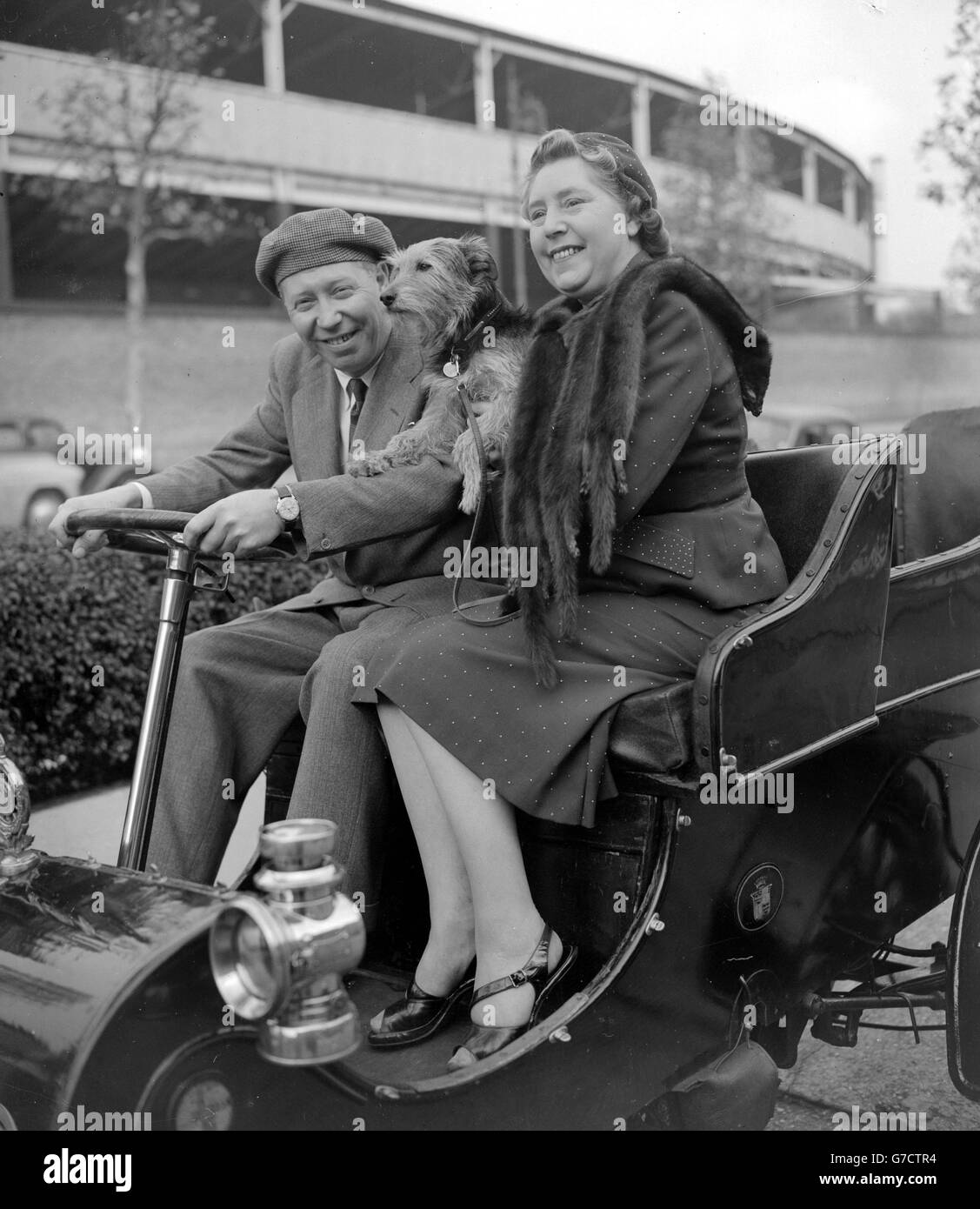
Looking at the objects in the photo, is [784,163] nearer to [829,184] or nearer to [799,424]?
[829,184]

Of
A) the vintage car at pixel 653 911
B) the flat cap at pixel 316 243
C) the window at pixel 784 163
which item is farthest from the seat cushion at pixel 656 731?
the window at pixel 784 163

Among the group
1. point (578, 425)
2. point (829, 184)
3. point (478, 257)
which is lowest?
point (578, 425)

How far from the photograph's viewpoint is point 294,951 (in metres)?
1.27

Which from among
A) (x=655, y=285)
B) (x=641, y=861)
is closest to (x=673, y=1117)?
(x=641, y=861)

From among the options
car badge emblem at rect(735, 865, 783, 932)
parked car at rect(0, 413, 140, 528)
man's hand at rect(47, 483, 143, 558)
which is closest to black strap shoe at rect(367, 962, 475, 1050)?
car badge emblem at rect(735, 865, 783, 932)

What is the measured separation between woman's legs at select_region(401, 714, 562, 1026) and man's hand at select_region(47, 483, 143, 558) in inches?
32.0

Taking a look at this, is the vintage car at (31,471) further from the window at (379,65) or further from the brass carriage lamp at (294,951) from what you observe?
the brass carriage lamp at (294,951)

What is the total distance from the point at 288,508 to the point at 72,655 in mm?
2706

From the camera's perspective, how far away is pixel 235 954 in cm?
135

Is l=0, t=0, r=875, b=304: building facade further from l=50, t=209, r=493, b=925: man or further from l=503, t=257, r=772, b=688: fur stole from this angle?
l=503, t=257, r=772, b=688: fur stole

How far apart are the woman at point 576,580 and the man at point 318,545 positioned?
167 millimetres

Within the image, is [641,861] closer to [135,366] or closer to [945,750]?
[945,750]

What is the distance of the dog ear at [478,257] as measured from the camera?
237cm

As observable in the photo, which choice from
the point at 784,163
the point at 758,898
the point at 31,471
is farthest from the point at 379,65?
the point at 31,471
